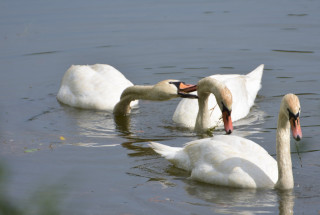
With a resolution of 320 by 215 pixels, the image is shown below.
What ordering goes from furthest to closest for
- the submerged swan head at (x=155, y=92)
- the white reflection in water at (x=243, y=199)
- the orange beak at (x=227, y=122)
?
the submerged swan head at (x=155, y=92)
the orange beak at (x=227, y=122)
the white reflection in water at (x=243, y=199)

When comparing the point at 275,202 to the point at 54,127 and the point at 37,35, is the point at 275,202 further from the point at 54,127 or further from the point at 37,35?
the point at 37,35

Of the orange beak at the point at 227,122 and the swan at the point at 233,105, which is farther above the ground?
the orange beak at the point at 227,122

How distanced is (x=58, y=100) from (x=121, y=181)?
4.85 meters

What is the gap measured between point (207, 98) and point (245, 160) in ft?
8.84

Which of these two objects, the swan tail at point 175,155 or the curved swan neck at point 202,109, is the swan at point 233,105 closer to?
the curved swan neck at point 202,109

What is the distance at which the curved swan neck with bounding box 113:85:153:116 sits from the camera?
10.2m

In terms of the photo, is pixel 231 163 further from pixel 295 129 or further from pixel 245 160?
pixel 295 129

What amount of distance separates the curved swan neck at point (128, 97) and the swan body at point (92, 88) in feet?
1.46

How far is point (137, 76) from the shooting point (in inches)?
497

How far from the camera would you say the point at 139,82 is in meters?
12.3

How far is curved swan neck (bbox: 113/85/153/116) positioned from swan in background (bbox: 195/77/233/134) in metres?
1.22

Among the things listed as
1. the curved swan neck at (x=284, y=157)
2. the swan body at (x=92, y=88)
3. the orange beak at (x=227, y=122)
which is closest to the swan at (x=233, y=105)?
the orange beak at (x=227, y=122)

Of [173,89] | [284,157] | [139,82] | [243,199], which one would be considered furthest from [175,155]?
[139,82]

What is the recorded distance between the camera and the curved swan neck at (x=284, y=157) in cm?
634
